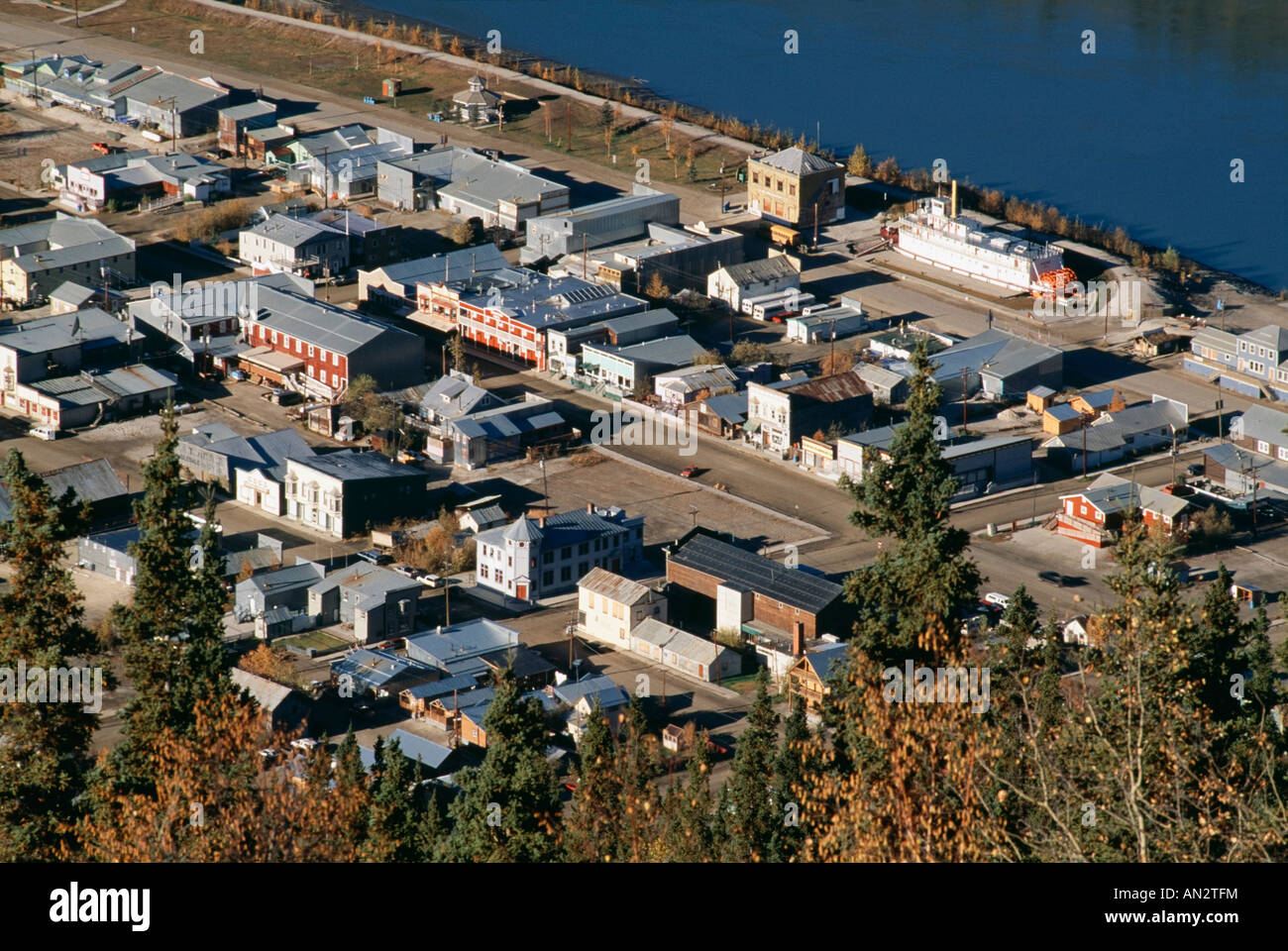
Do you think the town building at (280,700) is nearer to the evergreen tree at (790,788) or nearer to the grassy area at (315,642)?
the grassy area at (315,642)

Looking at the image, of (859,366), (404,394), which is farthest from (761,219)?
(404,394)

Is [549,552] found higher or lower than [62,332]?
lower

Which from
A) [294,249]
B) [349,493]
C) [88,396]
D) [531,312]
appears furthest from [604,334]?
[88,396]

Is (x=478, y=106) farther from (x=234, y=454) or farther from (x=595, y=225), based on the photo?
(x=234, y=454)

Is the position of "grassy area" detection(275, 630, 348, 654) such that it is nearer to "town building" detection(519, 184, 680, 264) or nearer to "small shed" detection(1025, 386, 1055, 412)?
"small shed" detection(1025, 386, 1055, 412)

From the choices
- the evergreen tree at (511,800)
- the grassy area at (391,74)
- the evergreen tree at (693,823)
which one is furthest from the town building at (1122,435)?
the evergreen tree at (511,800)

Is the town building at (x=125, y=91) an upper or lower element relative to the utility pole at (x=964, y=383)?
upper
